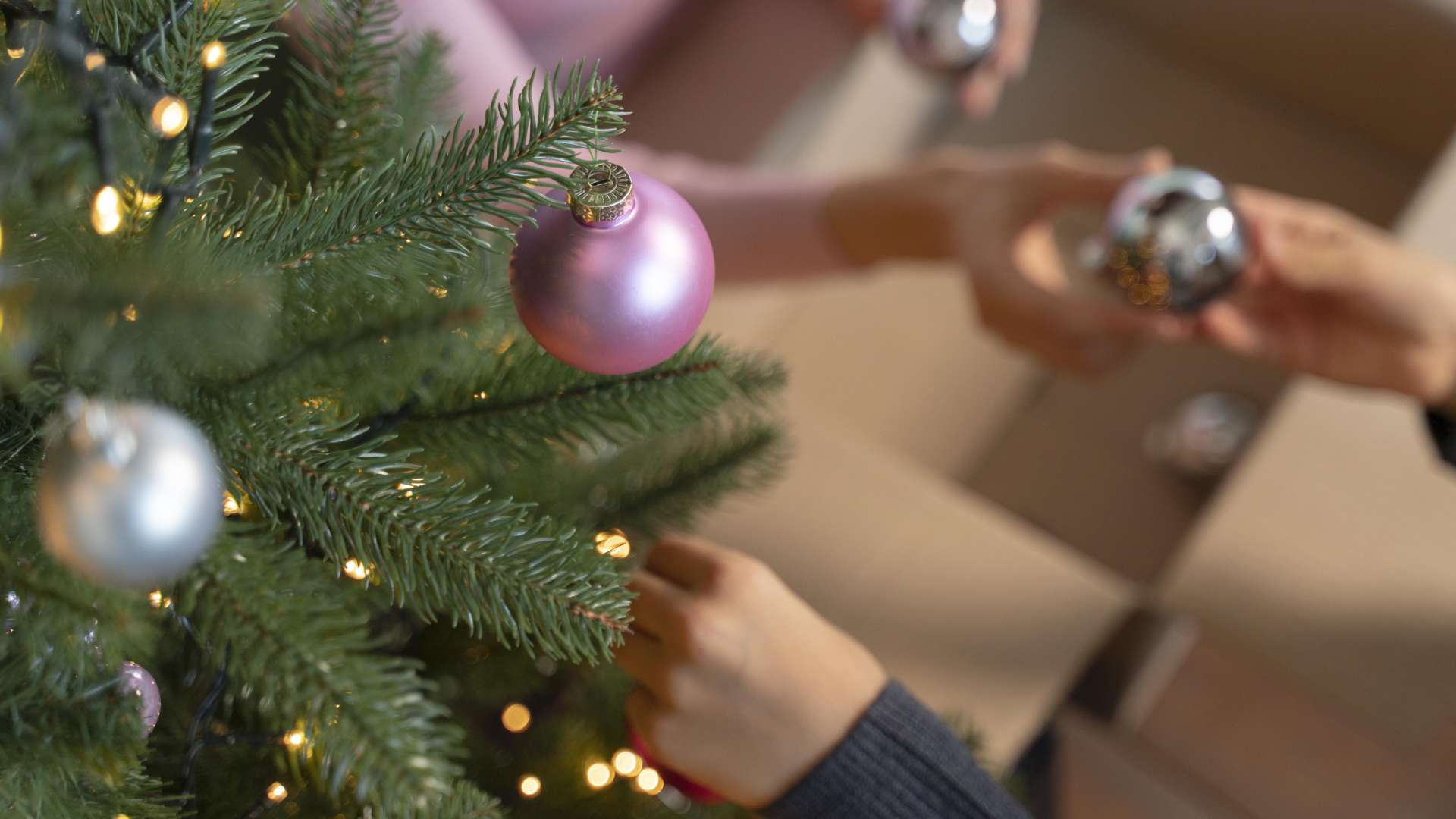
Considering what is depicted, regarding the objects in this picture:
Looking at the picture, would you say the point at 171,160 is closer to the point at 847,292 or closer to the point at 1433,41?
the point at 847,292

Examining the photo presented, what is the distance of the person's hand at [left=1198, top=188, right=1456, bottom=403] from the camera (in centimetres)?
64

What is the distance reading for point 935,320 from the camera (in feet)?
4.13

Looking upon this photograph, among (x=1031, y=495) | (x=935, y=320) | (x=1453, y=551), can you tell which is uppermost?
(x=1453, y=551)

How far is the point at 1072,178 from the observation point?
683 mm

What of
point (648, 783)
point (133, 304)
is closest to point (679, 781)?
point (648, 783)

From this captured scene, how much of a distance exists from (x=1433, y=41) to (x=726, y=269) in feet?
2.79

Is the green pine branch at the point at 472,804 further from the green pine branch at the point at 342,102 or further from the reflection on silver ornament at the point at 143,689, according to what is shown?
the green pine branch at the point at 342,102

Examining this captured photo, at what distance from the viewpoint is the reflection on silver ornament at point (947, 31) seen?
0.89 meters

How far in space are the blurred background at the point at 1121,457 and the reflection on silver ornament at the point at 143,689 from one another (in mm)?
536

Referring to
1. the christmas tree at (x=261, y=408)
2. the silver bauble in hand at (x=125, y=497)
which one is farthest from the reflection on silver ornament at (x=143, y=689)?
the silver bauble in hand at (x=125, y=497)

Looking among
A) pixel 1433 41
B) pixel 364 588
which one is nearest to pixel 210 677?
pixel 364 588

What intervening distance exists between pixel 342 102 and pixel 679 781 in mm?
335

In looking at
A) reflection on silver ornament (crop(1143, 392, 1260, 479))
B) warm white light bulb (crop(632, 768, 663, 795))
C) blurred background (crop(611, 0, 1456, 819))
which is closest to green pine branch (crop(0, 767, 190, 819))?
warm white light bulb (crop(632, 768, 663, 795))

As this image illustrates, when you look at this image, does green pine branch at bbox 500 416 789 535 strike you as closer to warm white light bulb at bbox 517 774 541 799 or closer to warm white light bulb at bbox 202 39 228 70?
warm white light bulb at bbox 517 774 541 799
